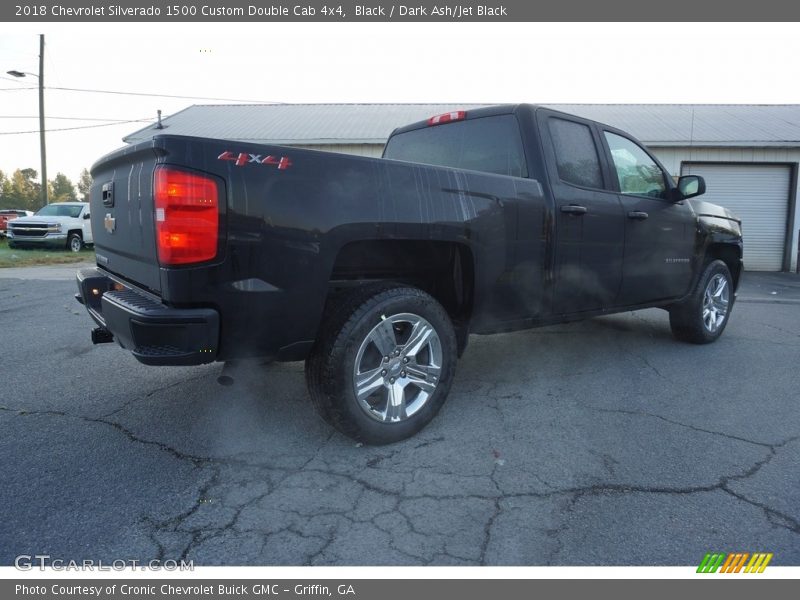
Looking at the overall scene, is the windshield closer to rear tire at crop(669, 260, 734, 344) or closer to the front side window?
the front side window

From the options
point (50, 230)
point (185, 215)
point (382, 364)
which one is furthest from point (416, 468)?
point (50, 230)

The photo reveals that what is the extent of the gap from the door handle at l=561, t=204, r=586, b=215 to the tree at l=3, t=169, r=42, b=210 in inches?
3756

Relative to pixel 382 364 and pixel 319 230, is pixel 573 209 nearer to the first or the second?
pixel 382 364

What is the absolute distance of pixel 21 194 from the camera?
8506 centimetres

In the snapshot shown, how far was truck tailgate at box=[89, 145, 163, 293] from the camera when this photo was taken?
8.11 ft

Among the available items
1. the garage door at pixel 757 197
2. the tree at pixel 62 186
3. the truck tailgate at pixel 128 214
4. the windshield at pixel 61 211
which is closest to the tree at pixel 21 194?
the tree at pixel 62 186

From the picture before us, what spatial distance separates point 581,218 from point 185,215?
2.64 m

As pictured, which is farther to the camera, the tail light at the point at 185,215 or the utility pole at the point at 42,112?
the utility pole at the point at 42,112

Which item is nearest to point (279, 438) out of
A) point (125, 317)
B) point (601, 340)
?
point (125, 317)

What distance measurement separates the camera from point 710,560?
2059 millimetres

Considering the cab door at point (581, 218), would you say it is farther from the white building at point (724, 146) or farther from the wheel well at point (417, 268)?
the white building at point (724, 146)

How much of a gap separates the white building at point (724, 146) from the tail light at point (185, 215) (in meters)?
13.2

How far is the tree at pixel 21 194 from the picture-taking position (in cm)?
8375

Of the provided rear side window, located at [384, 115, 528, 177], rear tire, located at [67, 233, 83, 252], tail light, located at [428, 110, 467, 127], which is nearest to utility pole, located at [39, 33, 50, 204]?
rear tire, located at [67, 233, 83, 252]
